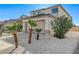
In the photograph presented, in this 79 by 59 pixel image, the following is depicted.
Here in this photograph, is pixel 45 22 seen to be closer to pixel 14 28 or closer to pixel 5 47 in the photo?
pixel 14 28

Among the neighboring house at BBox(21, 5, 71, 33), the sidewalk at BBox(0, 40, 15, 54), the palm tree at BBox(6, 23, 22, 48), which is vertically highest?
the neighboring house at BBox(21, 5, 71, 33)

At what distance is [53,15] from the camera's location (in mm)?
2084

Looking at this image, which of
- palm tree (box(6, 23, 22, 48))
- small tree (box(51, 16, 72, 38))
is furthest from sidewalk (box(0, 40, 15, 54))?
small tree (box(51, 16, 72, 38))

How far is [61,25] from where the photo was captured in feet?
6.97

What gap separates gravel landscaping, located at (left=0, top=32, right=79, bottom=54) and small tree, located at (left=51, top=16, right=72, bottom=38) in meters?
0.08

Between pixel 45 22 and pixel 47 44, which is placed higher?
pixel 45 22

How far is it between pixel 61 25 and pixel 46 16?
303mm

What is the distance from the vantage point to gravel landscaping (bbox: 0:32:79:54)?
2.01m

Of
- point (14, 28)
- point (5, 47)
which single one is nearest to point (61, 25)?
point (14, 28)

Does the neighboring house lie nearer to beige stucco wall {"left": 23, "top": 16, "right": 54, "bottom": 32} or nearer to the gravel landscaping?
beige stucco wall {"left": 23, "top": 16, "right": 54, "bottom": 32}

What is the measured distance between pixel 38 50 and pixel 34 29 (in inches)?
13.6

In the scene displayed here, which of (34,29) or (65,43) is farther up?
(34,29)

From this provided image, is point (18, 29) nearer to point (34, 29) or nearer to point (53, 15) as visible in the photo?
point (34, 29)
